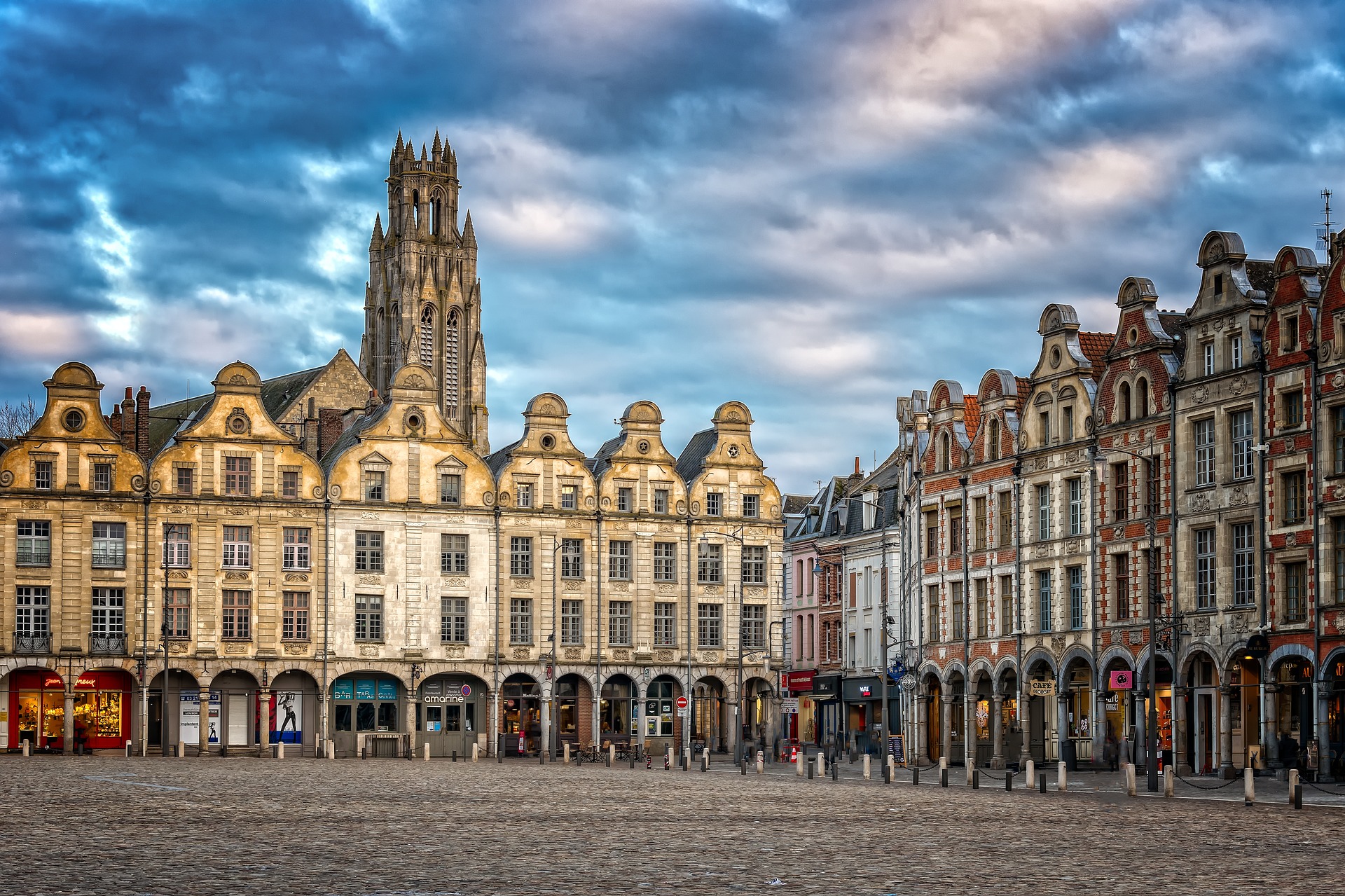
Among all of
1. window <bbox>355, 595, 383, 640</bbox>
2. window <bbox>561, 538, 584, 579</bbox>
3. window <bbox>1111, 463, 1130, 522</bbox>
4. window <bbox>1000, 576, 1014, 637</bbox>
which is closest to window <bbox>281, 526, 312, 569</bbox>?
window <bbox>355, 595, 383, 640</bbox>

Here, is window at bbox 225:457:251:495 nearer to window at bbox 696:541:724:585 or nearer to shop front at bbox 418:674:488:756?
shop front at bbox 418:674:488:756

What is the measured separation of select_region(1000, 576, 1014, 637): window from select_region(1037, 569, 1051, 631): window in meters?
1.67

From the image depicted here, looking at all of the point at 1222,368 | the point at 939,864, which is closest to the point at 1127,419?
the point at 1222,368

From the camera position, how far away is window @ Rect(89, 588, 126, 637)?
78.4 m

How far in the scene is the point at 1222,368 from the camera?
185 ft

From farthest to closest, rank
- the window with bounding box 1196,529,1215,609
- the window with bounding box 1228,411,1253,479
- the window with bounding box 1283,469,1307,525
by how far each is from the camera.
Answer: the window with bounding box 1196,529,1215,609, the window with bounding box 1228,411,1253,479, the window with bounding box 1283,469,1307,525

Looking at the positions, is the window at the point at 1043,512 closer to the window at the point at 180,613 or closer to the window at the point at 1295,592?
the window at the point at 1295,592

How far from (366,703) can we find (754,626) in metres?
18.0

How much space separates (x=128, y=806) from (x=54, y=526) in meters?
47.5

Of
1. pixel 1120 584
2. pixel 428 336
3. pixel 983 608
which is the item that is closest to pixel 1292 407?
pixel 1120 584

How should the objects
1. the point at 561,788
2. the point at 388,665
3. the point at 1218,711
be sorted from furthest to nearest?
the point at 388,665 < the point at 1218,711 < the point at 561,788

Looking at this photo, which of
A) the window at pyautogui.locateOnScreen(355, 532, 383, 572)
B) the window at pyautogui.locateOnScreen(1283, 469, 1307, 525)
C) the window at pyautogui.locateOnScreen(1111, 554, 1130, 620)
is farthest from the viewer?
the window at pyautogui.locateOnScreen(355, 532, 383, 572)

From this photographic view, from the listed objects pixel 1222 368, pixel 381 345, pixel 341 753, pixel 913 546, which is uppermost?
pixel 381 345

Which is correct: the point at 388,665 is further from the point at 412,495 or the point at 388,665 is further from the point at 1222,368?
the point at 1222,368
